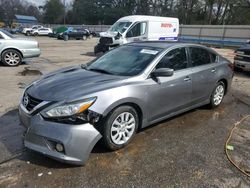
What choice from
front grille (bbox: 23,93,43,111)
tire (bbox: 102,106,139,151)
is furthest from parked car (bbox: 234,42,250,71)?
front grille (bbox: 23,93,43,111)

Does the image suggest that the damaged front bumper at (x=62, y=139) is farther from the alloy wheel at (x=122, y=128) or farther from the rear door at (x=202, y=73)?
the rear door at (x=202, y=73)

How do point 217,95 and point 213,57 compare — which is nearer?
point 213,57

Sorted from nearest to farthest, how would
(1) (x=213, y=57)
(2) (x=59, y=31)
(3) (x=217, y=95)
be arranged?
(1) (x=213, y=57) < (3) (x=217, y=95) < (2) (x=59, y=31)

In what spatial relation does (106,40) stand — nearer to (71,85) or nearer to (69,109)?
(71,85)

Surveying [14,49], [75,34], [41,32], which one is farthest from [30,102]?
[41,32]

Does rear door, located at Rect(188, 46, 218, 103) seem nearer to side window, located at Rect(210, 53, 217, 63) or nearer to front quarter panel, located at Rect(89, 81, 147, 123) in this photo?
side window, located at Rect(210, 53, 217, 63)

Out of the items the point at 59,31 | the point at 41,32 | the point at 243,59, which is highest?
the point at 243,59

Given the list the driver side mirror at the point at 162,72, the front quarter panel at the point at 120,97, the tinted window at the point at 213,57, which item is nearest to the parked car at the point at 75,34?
the tinted window at the point at 213,57

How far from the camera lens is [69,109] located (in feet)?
10.6

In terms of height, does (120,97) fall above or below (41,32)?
above

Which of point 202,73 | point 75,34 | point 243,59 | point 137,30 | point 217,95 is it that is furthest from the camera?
point 75,34

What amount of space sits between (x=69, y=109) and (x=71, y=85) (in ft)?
1.80

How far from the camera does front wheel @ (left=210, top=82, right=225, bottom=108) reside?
221 inches

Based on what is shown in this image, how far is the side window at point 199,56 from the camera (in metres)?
5.02
